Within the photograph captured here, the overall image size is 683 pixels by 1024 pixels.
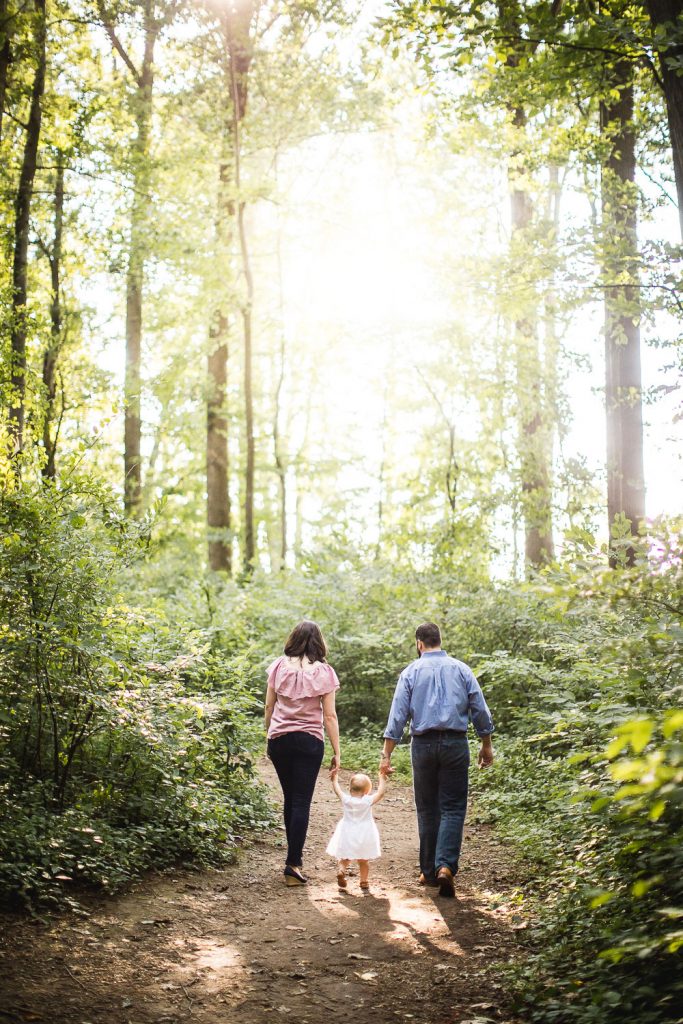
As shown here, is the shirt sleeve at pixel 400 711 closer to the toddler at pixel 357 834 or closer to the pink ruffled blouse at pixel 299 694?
the toddler at pixel 357 834

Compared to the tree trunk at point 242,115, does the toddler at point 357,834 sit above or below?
below

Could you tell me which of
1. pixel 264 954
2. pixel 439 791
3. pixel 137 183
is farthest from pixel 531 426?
pixel 264 954

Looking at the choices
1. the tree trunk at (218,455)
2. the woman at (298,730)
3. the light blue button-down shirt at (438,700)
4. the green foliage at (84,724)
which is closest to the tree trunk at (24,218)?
the green foliage at (84,724)

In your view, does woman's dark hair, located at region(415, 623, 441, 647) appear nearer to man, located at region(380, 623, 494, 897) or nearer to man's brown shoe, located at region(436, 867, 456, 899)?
man, located at region(380, 623, 494, 897)

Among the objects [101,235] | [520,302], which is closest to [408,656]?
[520,302]

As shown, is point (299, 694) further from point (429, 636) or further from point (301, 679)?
point (429, 636)

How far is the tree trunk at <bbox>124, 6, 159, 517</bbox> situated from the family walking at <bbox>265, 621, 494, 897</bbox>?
8.62 m

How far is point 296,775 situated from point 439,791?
115 cm

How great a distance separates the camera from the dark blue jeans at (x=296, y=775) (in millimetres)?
6699

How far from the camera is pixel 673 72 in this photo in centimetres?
686

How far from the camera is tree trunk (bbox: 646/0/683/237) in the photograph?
21.4 ft

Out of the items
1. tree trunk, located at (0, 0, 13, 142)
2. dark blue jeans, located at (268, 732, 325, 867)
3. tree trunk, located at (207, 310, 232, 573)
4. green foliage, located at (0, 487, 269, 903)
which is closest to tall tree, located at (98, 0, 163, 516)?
tree trunk, located at (207, 310, 232, 573)

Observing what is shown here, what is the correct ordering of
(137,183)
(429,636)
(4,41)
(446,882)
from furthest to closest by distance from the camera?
(137,183) → (4,41) → (429,636) → (446,882)

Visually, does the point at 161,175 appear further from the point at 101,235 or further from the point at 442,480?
the point at 442,480
